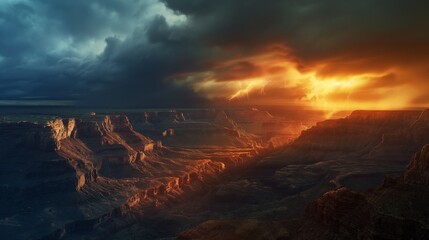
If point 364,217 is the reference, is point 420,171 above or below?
above

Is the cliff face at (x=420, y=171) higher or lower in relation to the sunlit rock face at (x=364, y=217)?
higher

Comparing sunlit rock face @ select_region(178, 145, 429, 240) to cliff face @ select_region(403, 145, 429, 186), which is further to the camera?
cliff face @ select_region(403, 145, 429, 186)

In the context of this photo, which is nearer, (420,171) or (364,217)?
(364,217)

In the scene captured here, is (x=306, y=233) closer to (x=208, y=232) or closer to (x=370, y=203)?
(x=370, y=203)

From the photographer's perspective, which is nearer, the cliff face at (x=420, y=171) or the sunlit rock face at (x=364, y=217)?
the sunlit rock face at (x=364, y=217)

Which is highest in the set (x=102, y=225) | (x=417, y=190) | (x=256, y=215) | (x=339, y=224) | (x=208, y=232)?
(x=417, y=190)

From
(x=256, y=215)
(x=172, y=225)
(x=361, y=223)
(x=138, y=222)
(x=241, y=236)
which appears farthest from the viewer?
(x=138, y=222)

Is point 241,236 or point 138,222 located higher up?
point 241,236

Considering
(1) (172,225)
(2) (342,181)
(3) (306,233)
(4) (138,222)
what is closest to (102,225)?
(4) (138,222)

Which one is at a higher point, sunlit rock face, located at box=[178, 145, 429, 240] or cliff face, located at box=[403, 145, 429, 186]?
cliff face, located at box=[403, 145, 429, 186]

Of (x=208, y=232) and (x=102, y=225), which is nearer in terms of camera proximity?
(x=208, y=232)

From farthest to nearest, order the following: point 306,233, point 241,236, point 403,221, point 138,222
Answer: point 138,222 → point 241,236 → point 306,233 → point 403,221
